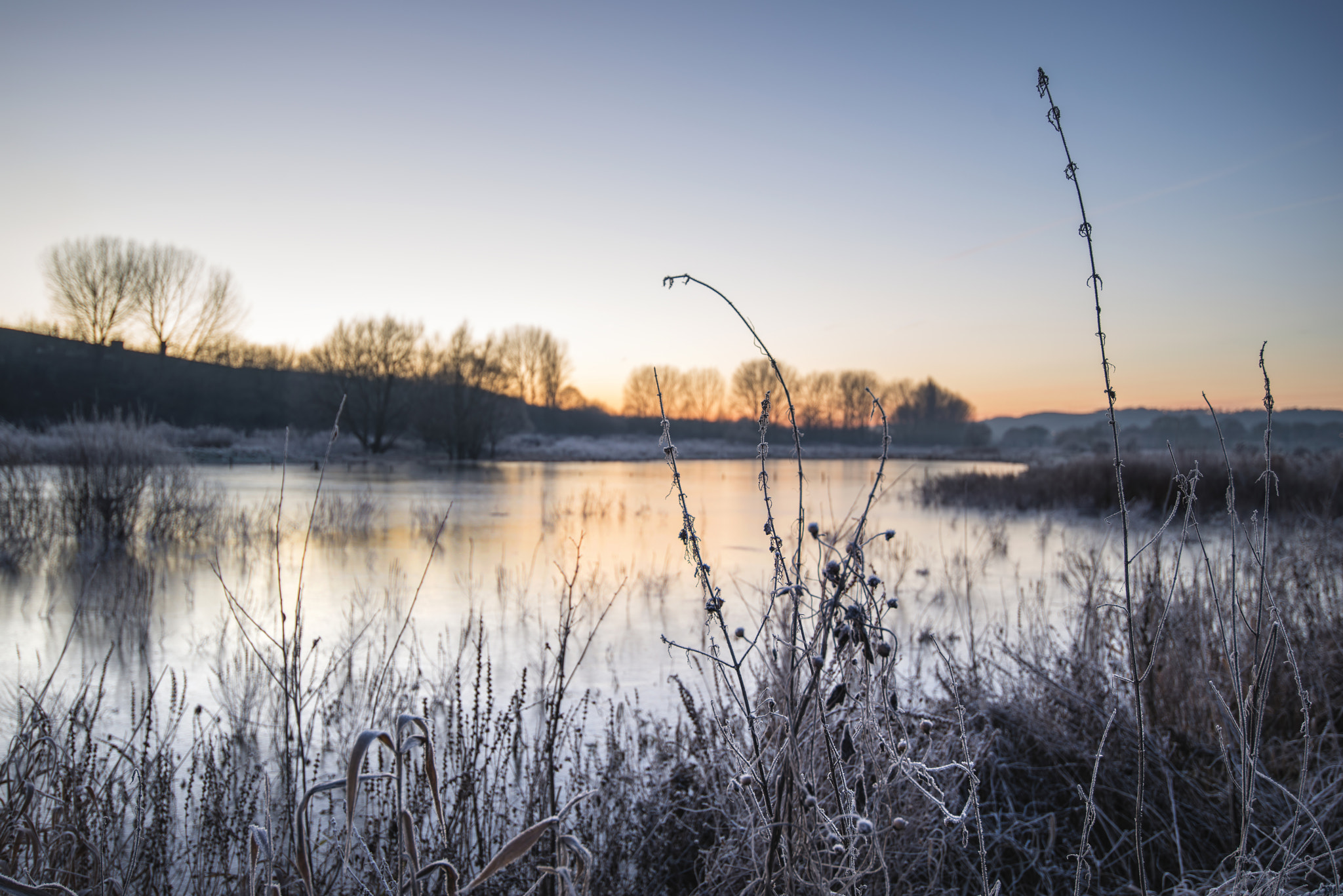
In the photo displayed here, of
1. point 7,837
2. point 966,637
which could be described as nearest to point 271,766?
point 7,837

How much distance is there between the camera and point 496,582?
800cm

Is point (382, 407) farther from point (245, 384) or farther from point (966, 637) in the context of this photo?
point (966, 637)

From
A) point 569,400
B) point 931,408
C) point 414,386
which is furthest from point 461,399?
point 931,408

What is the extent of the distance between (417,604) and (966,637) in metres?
4.89

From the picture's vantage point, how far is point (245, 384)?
4484 cm

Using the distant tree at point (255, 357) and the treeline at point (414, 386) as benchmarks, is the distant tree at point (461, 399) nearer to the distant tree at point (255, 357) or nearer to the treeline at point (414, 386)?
the treeline at point (414, 386)

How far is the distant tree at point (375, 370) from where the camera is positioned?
34469mm

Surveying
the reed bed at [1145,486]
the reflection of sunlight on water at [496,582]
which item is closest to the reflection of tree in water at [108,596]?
the reflection of sunlight on water at [496,582]

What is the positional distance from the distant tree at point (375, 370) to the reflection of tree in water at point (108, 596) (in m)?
A: 26.6

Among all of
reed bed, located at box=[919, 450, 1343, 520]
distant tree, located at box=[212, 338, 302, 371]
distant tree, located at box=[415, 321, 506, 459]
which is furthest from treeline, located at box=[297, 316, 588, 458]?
reed bed, located at box=[919, 450, 1343, 520]

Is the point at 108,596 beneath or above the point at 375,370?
beneath

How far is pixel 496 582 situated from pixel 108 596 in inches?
138

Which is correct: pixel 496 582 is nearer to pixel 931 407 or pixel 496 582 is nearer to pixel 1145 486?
pixel 1145 486

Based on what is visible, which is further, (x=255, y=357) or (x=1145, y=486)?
(x=255, y=357)
